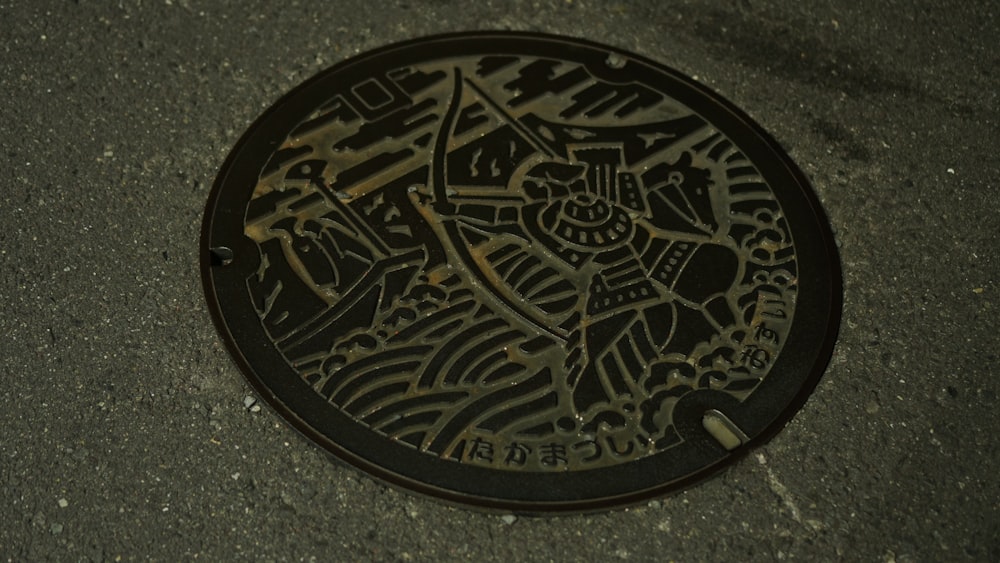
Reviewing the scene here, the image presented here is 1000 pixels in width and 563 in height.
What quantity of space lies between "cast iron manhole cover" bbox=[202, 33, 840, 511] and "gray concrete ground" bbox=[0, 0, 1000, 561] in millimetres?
77

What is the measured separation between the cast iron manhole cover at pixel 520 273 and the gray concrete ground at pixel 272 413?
0.25 ft

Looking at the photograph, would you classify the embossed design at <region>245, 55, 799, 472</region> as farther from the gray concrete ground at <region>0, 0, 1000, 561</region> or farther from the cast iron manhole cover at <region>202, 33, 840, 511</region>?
the gray concrete ground at <region>0, 0, 1000, 561</region>

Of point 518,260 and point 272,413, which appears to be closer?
point 272,413

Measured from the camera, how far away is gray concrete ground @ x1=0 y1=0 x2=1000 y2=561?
2.13 metres

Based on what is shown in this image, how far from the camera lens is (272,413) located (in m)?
2.24

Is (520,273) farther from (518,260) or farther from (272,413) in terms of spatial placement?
(272,413)

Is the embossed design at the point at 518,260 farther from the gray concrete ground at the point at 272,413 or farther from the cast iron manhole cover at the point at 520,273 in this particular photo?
the gray concrete ground at the point at 272,413

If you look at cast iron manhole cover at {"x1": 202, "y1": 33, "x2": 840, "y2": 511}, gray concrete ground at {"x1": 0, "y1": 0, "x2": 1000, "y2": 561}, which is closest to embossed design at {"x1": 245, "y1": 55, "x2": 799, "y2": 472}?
cast iron manhole cover at {"x1": 202, "y1": 33, "x2": 840, "y2": 511}

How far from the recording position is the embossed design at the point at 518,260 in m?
2.22

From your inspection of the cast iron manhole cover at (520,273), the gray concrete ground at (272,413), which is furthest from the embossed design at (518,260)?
the gray concrete ground at (272,413)

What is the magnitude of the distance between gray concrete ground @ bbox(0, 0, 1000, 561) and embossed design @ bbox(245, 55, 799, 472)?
0.16 metres

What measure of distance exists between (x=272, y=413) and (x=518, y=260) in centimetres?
61

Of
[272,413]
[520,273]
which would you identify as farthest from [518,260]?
[272,413]

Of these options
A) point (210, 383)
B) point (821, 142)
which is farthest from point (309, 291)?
point (821, 142)
